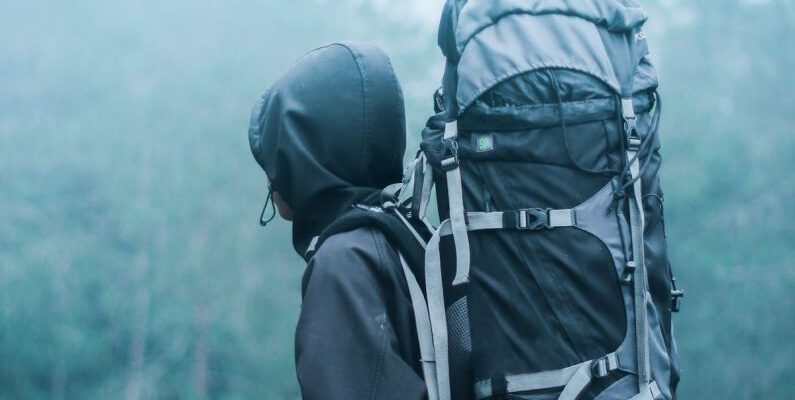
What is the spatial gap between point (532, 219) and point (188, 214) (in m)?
1.37

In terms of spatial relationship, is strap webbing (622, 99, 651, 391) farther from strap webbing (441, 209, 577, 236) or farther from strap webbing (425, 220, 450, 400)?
strap webbing (425, 220, 450, 400)

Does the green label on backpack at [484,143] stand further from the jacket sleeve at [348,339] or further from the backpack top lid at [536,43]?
the jacket sleeve at [348,339]

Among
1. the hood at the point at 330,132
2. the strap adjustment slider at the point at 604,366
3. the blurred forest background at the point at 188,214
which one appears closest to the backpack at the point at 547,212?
the strap adjustment slider at the point at 604,366

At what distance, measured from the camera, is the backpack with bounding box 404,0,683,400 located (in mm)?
1011

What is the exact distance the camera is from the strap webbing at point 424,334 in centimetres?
106

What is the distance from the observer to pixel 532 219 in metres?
1.01

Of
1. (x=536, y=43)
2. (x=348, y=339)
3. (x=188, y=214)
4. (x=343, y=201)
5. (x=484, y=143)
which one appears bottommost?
(x=188, y=214)

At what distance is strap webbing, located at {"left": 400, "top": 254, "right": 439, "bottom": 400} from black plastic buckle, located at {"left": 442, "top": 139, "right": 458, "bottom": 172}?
158mm

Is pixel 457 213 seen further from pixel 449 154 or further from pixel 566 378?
pixel 566 378

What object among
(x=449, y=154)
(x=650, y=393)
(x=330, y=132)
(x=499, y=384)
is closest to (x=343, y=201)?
(x=330, y=132)

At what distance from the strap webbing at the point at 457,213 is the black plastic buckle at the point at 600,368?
7.0 inches

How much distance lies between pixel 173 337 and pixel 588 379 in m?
1.41

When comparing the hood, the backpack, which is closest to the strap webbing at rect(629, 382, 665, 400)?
the backpack

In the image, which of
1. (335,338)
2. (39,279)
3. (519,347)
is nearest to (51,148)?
(39,279)
